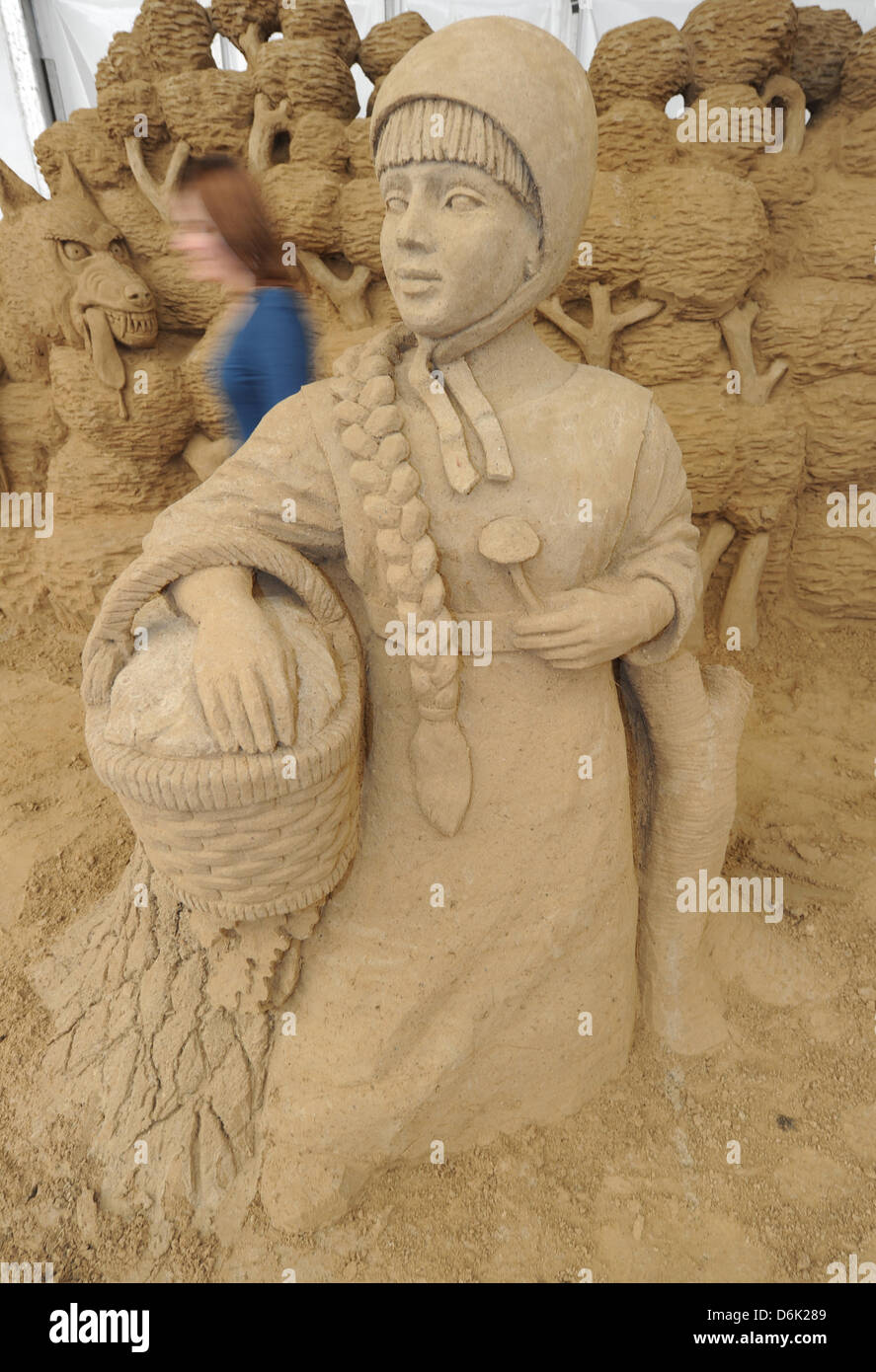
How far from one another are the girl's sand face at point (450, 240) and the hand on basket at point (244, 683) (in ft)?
2.09

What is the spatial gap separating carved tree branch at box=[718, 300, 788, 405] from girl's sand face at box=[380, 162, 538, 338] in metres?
3.20

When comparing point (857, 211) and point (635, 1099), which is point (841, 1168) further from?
point (857, 211)

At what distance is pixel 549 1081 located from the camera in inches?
82.7

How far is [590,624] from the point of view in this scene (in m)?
1.66

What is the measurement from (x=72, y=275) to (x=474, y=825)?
13.2 ft

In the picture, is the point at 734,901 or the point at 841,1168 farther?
the point at 734,901

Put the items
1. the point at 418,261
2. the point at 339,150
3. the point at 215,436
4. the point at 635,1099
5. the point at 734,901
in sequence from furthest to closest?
the point at 215,436 < the point at 339,150 < the point at 734,901 < the point at 635,1099 < the point at 418,261

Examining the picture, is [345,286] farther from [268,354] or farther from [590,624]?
[590,624]

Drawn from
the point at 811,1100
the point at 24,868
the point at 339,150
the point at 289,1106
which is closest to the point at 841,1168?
the point at 811,1100

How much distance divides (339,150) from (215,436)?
1.60 metres

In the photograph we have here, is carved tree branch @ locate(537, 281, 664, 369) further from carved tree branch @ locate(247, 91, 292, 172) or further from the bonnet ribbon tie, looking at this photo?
the bonnet ribbon tie

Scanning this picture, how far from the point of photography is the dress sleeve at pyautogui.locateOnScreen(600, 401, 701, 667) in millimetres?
1763

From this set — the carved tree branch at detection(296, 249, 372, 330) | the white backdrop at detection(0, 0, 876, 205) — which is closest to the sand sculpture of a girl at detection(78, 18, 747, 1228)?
the carved tree branch at detection(296, 249, 372, 330)

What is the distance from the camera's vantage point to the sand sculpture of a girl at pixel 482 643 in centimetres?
147
